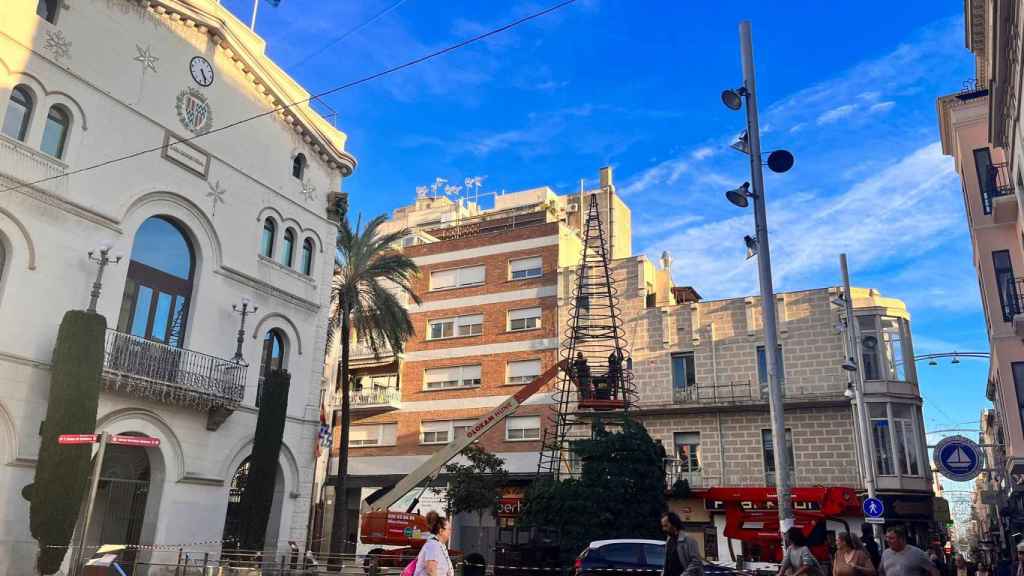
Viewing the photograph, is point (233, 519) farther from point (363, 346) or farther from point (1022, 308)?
point (1022, 308)

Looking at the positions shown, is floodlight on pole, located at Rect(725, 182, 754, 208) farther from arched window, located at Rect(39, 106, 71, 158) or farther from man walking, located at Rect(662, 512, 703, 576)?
arched window, located at Rect(39, 106, 71, 158)

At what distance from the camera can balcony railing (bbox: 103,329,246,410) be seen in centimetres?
1764

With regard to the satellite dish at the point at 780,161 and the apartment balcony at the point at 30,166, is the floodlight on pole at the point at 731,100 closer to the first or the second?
the satellite dish at the point at 780,161

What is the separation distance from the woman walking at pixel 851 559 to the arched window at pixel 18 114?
18.1m

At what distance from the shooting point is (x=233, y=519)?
2184 cm

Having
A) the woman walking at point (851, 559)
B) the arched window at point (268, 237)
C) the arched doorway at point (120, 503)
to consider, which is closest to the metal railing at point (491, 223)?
the arched window at point (268, 237)

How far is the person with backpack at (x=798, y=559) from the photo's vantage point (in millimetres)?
8609

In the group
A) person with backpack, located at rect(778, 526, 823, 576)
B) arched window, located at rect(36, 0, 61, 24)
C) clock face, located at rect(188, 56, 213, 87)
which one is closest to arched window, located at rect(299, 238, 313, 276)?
clock face, located at rect(188, 56, 213, 87)

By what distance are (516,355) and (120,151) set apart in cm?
2190

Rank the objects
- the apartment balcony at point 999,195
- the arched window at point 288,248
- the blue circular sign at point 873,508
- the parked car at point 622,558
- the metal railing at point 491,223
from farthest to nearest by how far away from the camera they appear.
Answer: the metal railing at point 491,223
the arched window at point 288,248
the apartment balcony at point 999,195
the blue circular sign at point 873,508
the parked car at point 622,558

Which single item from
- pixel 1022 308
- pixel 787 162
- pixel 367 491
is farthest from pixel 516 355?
pixel 787 162

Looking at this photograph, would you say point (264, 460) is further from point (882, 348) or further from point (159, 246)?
point (882, 348)

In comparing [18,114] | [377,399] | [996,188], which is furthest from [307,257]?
[996,188]

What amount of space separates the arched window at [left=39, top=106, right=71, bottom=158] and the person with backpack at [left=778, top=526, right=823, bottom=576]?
688 inches
